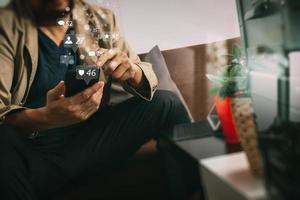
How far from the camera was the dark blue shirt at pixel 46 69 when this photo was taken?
1.21 m

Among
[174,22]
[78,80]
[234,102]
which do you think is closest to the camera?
[234,102]

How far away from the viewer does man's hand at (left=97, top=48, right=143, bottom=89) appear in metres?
1.07

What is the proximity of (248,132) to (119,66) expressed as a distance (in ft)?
1.77

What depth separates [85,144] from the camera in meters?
1.10

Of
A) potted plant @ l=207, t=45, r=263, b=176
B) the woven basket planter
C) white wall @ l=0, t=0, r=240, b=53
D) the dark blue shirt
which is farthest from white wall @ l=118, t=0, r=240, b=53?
the woven basket planter

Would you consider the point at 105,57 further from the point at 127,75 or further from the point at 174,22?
the point at 174,22

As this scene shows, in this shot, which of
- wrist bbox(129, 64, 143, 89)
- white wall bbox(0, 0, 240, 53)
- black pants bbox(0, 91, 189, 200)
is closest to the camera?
black pants bbox(0, 91, 189, 200)

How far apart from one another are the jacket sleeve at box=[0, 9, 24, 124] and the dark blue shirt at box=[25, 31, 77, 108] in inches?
3.3

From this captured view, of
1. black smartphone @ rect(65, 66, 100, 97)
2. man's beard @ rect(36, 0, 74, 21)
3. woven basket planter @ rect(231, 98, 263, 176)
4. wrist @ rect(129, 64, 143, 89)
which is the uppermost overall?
man's beard @ rect(36, 0, 74, 21)

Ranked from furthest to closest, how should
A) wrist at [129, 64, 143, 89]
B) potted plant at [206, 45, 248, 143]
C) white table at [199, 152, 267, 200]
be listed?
wrist at [129, 64, 143, 89], potted plant at [206, 45, 248, 143], white table at [199, 152, 267, 200]

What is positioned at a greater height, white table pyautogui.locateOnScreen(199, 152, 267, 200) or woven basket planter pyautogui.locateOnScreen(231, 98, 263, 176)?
woven basket planter pyautogui.locateOnScreen(231, 98, 263, 176)

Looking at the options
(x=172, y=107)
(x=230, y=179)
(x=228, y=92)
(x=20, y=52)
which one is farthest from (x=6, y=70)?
(x=230, y=179)

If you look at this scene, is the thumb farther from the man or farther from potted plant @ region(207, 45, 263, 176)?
potted plant @ region(207, 45, 263, 176)
